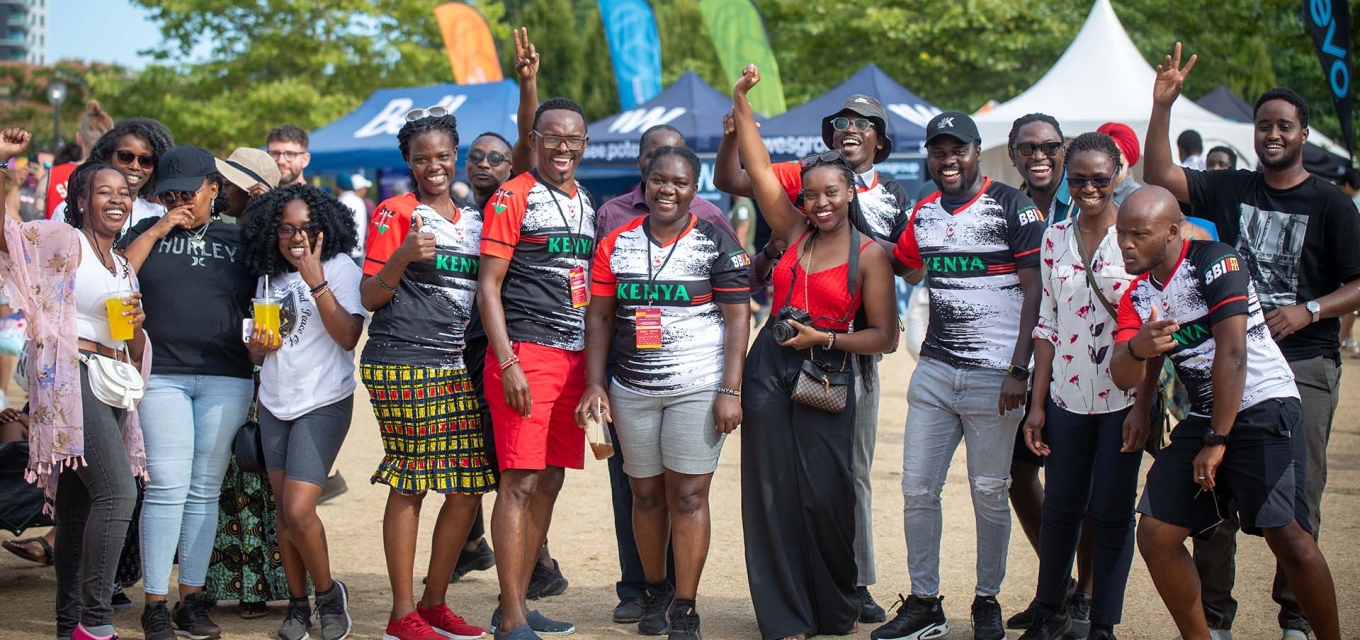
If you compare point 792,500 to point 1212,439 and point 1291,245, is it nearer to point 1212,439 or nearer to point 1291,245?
point 1212,439

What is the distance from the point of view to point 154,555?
495cm

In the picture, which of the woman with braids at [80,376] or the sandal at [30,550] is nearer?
the woman with braids at [80,376]

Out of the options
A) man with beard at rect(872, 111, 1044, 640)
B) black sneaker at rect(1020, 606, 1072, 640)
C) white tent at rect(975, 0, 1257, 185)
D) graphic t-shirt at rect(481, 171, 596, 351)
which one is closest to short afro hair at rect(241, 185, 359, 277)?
graphic t-shirt at rect(481, 171, 596, 351)

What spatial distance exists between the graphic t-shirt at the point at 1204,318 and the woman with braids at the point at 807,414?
1.06 metres

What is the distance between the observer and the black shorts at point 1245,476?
4.17 m

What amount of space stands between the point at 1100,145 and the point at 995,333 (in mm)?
817

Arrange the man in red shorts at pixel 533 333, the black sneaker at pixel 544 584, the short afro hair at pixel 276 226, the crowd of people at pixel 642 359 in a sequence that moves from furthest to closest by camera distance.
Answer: the black sneaker at pixel 544 584
the short afro hair at pixel 276 226
the man in red shorts at pixel 533 333
the crowd of people at pixel 642 359

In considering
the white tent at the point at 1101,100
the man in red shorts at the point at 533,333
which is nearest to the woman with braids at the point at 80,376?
the man in red shorts at the point at 533,333

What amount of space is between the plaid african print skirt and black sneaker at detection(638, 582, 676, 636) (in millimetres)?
869

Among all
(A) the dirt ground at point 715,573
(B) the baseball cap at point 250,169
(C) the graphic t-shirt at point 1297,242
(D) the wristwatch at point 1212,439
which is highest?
(B) the baseball cap at point 250,169

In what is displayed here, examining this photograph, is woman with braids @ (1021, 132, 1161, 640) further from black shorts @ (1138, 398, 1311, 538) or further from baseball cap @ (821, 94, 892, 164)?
baseball cap @ (821, 94, 892, 164)

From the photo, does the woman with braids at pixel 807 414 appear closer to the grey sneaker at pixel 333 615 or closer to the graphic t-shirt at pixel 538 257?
the graphic t-shirt at pixel 538 257

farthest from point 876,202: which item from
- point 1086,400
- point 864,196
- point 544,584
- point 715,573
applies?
point 544,584

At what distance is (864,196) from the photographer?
17.4 ft
